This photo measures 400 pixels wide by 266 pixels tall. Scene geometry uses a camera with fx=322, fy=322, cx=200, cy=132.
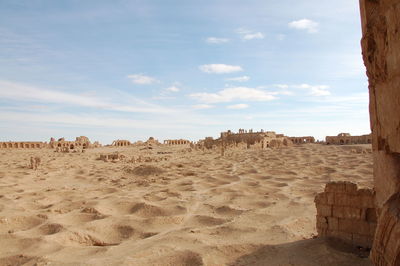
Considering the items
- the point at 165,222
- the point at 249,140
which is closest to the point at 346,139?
the point at 249,140

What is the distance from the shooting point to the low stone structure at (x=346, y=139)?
28.7m

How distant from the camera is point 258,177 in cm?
823

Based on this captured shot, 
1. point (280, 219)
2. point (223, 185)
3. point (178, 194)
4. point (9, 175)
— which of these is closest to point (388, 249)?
point (280, 219)

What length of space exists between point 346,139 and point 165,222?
29252mm

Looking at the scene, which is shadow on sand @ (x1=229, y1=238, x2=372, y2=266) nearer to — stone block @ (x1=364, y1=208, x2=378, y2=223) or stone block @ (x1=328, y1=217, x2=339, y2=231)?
stone block @ (x1=328, y1=217, x2=339, y2=231)

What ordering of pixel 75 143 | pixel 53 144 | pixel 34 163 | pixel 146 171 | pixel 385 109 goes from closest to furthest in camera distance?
1. pixel 385 109
2. pixel 146 171
3. pixel 34 163
4. pixel 53 144
5. pixel 75 143

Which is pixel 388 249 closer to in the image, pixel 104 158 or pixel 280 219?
pixel 280 219

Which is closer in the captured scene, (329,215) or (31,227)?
(329,215)

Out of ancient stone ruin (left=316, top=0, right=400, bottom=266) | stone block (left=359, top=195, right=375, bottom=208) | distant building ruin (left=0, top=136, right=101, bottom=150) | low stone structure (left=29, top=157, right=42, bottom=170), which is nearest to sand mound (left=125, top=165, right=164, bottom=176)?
low stone structure (left=29, top=157, right=42, bottom=170)

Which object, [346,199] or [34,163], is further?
[34,163]

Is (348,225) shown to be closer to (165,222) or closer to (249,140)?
(165,222)

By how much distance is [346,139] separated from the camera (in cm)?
3005

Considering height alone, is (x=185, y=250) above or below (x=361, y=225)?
below

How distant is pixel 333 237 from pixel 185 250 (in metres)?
1.43
